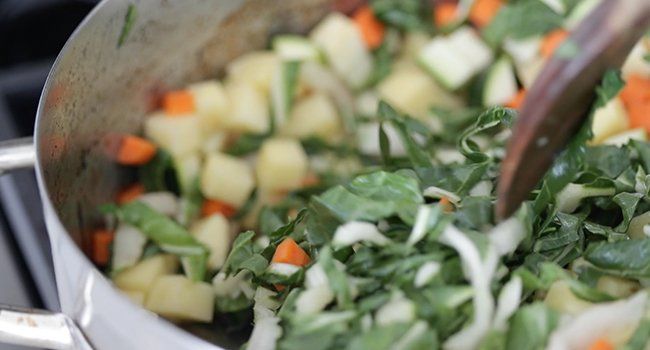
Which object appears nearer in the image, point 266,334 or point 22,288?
A: point 266,334

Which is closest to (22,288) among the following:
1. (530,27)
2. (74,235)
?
(74,235)

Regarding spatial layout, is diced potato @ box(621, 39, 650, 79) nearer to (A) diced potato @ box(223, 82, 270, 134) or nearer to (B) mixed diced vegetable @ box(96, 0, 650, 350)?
(B) mixed diced vegetable @ box(96, 0, 650, 350)

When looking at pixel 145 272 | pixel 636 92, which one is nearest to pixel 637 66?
pixel 636 92

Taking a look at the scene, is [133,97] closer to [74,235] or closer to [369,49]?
[74,235]

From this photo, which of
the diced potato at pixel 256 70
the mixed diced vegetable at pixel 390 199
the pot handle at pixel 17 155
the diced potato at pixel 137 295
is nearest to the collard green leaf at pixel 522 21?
the mixed diced vegetable at pixel 390 199

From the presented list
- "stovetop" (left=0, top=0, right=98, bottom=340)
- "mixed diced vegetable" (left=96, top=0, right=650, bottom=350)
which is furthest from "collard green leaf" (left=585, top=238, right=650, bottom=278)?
"stovetop" (left=0, top=0, right=98, bottom=340)
